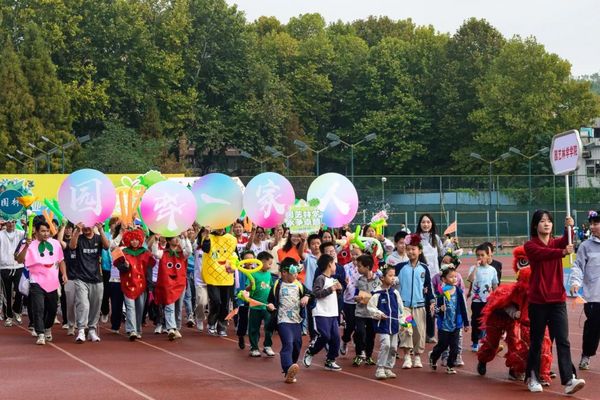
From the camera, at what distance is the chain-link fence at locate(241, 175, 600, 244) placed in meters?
54.8

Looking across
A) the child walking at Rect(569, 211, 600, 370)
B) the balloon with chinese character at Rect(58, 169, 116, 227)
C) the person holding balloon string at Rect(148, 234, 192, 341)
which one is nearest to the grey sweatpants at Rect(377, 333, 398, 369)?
the child walking at Rect(569, 211, 600, 370)

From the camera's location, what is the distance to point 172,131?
259 feet

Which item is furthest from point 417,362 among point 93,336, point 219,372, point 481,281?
point 93,336

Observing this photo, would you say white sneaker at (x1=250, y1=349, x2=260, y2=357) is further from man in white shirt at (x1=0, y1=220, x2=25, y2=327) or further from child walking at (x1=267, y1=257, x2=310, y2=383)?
man in white shirt at (x1=0, y1=220, x2=25, y2=327)

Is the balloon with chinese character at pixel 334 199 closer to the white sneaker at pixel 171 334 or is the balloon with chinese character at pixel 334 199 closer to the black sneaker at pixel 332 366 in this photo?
the white sneaker at pixel 171 334

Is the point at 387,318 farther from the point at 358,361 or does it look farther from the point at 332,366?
the point at 358,361

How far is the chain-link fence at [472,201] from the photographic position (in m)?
54.8

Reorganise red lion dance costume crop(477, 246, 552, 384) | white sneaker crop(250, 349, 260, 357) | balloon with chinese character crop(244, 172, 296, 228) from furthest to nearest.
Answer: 1. balloon with chinese character crop(244, 172, 296, 228)
2. white sneaker crop(250, 349, 260, 357)
3. red lion dance costume crop(477, 246, 552, 384)

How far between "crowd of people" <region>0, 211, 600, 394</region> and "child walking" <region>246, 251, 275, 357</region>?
18 mm

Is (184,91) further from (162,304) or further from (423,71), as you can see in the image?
(162,304)

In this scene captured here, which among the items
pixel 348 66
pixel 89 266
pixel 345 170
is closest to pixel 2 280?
pixel 89 266

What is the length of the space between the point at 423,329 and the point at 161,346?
4.04 m

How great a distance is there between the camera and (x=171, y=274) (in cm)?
1767

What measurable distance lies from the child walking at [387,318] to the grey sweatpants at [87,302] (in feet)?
16.5
